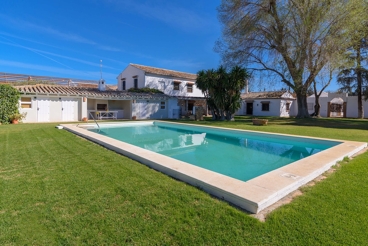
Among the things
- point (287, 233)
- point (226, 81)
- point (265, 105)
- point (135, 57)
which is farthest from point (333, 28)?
point (135, 57)

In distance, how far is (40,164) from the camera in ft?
15.7

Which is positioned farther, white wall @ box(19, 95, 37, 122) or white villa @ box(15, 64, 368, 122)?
white villa @ box(15, 64, 368, 122)

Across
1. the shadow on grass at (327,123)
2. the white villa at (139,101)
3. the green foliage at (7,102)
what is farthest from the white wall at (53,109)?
the shadow on grass at (327,123)

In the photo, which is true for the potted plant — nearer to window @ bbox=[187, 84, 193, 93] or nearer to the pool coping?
the pool coping

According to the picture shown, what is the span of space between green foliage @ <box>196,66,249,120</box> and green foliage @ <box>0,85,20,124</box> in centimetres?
1506

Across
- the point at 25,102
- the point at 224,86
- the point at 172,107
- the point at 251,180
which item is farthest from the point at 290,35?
the point at 25,102

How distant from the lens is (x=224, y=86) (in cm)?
1892

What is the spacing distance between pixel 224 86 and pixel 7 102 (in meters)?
17.2

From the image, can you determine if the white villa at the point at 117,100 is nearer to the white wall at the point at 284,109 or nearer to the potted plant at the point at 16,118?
the potted plant at the point at 16,118

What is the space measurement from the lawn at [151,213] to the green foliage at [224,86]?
1520cm

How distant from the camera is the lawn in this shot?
2.23 metres

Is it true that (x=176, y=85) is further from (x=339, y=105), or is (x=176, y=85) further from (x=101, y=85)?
(x=339, y=105)

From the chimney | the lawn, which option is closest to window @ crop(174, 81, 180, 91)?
the chimney

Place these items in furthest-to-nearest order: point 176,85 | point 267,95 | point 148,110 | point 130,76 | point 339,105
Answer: point 267,95, point 339,105, point 176,85, point 130,76, point 148,110
